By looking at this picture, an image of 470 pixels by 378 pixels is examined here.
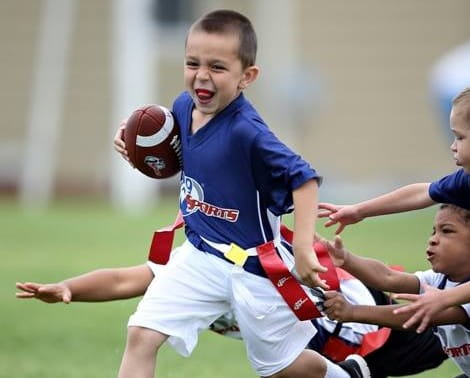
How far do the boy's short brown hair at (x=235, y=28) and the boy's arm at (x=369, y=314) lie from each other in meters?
1.02

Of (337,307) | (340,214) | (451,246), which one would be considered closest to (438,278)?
(451,246)

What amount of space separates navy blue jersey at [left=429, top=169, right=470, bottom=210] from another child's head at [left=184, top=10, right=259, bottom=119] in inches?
38.3

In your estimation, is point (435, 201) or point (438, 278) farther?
point (438, 278)

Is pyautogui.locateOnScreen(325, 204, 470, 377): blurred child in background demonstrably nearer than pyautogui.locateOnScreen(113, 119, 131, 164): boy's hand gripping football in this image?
Yes

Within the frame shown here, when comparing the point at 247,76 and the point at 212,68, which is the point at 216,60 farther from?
the point at 247,76

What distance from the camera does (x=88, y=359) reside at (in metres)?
7.41

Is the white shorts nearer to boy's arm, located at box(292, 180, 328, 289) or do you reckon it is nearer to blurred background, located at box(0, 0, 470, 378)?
boy's arm, located at box(292, 180, 328, 289)

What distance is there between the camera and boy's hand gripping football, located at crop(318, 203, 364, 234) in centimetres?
565

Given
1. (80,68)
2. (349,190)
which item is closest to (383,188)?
(349,190)

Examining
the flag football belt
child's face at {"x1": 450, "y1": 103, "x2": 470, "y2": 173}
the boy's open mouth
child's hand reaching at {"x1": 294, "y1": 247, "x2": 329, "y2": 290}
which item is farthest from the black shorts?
the boy's open mouth

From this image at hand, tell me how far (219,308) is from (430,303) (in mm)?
883

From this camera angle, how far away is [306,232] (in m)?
4.99

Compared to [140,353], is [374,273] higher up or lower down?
higher up

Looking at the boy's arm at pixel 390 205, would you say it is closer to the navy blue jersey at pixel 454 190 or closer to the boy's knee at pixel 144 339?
→ the navy blue jersey at pixel 454 190
